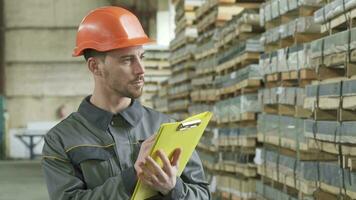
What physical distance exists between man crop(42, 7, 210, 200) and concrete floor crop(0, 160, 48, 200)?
8.53m

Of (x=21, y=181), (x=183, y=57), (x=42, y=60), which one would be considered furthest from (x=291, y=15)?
(x=42, y=60)

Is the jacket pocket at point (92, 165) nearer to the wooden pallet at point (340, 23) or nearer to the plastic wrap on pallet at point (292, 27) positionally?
the wooden pallet at point (340, 23)

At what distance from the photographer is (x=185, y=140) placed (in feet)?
7.95

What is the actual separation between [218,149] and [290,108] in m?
2.49

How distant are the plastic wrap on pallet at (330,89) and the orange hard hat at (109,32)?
180 cm

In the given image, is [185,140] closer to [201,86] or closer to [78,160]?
[78,160]

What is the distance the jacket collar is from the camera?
255cm

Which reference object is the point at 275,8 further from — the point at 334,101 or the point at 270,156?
the point at 334,101

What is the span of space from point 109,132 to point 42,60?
16813mm

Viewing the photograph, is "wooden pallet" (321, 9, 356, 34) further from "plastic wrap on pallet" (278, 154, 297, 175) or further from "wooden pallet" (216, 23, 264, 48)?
Result: "wooden pallet" (216, 23, 264, 48)

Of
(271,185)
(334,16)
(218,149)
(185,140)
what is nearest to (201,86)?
(218,149)

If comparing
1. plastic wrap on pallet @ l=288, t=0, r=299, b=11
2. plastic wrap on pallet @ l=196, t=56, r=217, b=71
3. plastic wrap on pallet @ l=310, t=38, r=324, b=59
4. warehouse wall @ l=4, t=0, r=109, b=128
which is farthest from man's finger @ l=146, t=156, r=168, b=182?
warehouse wall @ l=4, t=0, r=109, b=128

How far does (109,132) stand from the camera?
2549 mm

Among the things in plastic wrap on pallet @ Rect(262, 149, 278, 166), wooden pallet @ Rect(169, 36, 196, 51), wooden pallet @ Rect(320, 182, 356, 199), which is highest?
wooden pallet @ Rect(169, 36, 196, 51)
